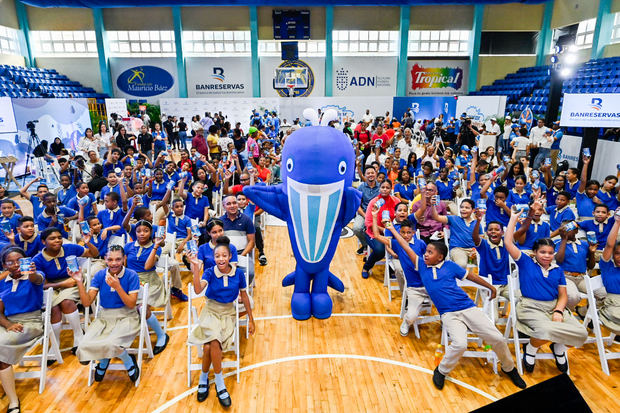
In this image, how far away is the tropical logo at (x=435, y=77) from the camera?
20.0m

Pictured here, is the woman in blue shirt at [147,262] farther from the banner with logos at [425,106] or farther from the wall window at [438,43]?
the wall window at [438,43]

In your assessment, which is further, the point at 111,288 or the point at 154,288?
the point at 154,288

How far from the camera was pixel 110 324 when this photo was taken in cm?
362

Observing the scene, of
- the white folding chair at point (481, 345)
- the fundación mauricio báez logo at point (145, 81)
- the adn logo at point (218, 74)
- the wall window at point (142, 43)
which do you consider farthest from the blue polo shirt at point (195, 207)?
the wall window at point (142, 43)

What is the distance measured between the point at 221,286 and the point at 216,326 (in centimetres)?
36

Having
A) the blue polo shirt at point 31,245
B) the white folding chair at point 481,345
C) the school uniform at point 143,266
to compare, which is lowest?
the white folding chair at point 481,345

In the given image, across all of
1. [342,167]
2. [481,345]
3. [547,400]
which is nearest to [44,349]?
[342,167]

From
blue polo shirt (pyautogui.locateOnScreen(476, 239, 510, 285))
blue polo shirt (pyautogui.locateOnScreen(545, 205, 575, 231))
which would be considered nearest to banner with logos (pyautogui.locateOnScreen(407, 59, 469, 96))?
blue polo shirt (pyautogui.locateOnScreen(545, 205, 575, 231))

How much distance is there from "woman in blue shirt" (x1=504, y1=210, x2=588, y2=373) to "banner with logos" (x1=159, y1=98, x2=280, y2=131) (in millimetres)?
15000

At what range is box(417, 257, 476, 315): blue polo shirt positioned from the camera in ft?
12.2

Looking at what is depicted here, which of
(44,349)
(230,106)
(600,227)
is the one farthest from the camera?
(230,106)

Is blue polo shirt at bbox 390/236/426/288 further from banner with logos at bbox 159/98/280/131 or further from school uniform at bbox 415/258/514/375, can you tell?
banner with logos at bbox 159/98/280/131

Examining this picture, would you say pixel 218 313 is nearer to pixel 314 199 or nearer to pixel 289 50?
pixel 314 199

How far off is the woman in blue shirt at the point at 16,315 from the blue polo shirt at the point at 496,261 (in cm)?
441
